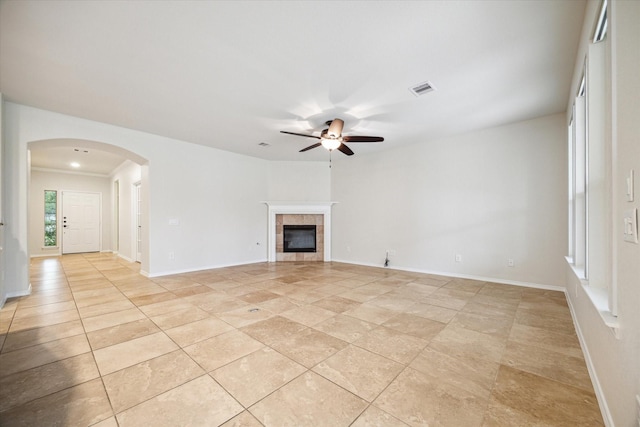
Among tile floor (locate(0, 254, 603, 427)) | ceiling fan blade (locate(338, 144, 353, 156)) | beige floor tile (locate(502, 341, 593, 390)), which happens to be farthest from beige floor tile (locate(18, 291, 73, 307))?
beige floor tile (locate(502, 341, 593, 390))

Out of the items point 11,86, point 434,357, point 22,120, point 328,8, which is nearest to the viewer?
point 328,8

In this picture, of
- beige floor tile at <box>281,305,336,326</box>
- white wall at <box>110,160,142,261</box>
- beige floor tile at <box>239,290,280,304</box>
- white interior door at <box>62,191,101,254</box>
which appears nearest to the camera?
beige floor tile at <box>281,305,336,326</box>

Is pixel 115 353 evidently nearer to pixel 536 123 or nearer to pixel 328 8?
pixel 328 8

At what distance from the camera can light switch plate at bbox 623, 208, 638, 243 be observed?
3.48 ft

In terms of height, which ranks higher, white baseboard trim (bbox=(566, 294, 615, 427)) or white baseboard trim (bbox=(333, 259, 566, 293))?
white baseboard trim (bbox=(566, 294, 615, 427))

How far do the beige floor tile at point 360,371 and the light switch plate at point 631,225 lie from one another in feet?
4.85

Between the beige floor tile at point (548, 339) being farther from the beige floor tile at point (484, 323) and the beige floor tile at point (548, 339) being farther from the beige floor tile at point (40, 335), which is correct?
the beige floor tile at point (40, 335)

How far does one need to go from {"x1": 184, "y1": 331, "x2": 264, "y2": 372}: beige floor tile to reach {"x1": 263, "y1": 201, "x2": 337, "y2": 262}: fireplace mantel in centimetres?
441

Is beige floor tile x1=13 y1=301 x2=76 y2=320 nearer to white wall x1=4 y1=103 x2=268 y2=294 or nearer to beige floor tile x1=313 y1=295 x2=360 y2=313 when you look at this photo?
white wall x1=4 y1=103 x2=268 y2=294

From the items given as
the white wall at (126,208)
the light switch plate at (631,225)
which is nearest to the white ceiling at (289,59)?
the light switch plate at (631,225)

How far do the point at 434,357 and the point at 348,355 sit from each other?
68 centimetres

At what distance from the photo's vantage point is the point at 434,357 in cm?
204

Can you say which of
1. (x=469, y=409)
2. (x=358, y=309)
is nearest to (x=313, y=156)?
(x=358, y=309)

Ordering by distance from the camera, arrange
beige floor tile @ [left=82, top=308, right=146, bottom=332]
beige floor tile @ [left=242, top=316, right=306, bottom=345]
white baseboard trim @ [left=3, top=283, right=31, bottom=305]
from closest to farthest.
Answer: beige floor tile @ [left=242, top=316, right=306, bottom=345] → beige floor tile @ [left=82, top=308, right=146, bottom=332] → white baseboard trim @ [left=3, top=283, right=31, bottom=305]
